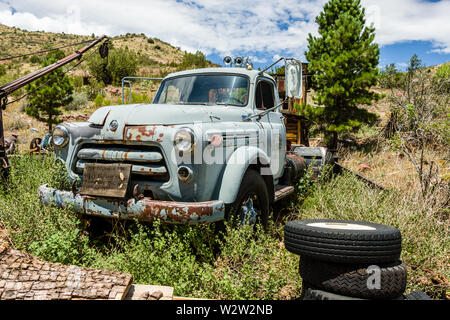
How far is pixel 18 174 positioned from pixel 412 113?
6.38 meters

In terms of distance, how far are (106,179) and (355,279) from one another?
7.37 feet

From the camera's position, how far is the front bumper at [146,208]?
2848 mm

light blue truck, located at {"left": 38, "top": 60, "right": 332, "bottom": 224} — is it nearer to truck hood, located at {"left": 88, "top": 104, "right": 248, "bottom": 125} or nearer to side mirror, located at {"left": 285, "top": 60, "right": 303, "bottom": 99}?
truck hood, located at {"left": 88, "top": 104, "right": 248, "bottom": 125}

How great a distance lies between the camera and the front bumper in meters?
2.85

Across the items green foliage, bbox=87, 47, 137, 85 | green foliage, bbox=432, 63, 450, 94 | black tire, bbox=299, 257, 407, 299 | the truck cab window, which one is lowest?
black tire, bbox=299, 257, 407, 299

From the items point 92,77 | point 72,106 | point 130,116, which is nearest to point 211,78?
point 130,116

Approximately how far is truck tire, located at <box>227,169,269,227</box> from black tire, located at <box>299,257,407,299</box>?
98cm

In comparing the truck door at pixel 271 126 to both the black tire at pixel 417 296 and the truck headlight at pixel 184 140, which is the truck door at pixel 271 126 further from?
the black tire at pixel 417 296

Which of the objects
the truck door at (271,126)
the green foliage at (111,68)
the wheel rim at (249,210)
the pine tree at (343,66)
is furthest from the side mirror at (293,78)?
the green foliage at (111,68)

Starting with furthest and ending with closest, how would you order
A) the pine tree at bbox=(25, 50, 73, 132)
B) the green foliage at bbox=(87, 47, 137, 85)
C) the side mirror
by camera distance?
the green foliage at bbox=(87, 47, 137, 85)
the pine tree at bbox=(25, 50, 73, 132)
the side mirror

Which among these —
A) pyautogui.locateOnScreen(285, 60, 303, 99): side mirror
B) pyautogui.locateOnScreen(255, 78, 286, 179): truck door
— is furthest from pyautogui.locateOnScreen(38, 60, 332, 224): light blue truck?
pyautogui.locateOnScreen(285, 60, 303, 99): side mirror

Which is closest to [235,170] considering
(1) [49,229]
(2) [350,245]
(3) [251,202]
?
(3) [251,202]
